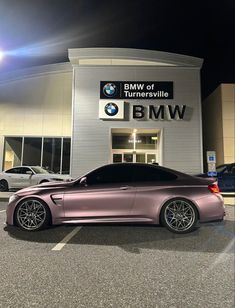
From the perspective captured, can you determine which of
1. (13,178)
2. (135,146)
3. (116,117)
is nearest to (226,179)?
(116,117)

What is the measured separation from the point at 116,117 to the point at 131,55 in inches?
178

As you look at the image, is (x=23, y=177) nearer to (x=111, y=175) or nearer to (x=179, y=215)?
(x=111, y=175)

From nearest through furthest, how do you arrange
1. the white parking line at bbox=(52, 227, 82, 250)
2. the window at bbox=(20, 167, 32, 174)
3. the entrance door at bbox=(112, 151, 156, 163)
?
1. the white parking line at bbox=(52, 227, 82, 250)
2. the window at bbox=(20, 167, 32, 174)
3. the entrance door at bbox=(112, 151, 156, 163)

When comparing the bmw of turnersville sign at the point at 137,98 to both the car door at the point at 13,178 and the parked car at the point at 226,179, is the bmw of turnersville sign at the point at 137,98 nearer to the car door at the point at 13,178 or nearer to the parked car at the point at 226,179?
the parked car at the point at 226,179

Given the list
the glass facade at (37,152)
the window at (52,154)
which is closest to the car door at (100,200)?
the glass facade at (37,152)

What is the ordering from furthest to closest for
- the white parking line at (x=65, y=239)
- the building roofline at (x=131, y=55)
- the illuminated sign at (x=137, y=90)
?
the building roofline at (x=131, y=55), the illuminated sign at (x=137, y=90), the white parking line at (x=65, y=239)

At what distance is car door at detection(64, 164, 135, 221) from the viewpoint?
5555 millimetres

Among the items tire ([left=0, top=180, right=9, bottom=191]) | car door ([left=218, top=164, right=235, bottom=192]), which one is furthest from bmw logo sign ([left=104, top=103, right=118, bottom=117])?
car door ([left=218, top=164, right=235, bottom=192])

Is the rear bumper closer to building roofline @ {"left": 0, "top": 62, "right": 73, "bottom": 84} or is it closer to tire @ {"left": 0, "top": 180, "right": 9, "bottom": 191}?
tire @ {"left": 0, "top": 180, "right": 9, "bottom": 191}

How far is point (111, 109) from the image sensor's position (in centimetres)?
1784

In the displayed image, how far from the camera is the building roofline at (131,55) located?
18719mm

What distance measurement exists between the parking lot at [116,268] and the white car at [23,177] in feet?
28.3

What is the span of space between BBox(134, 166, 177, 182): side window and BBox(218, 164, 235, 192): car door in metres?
8.33

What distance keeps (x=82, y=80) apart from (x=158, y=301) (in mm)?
16838
